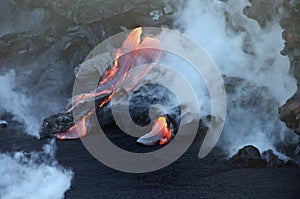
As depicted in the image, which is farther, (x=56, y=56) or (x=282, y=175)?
(x=56, y=56)

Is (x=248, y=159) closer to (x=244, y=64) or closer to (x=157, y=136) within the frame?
(x=157, y=136)

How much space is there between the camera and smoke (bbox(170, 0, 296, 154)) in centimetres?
905

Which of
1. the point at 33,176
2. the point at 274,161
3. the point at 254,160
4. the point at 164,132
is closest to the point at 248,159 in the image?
the point at 254,160

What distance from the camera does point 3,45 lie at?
1148 centimetres

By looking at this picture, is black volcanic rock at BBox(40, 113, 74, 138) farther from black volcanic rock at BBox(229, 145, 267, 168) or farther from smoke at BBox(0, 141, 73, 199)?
black volcanic rock at BBox(229, 145, 267, 168)

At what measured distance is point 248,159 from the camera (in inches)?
322

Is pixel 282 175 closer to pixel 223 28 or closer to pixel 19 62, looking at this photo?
pixel 223 28

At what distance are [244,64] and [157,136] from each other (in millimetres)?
2735

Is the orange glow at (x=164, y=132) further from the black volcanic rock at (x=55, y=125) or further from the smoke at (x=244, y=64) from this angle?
the black volcanic rock at (x=55, y=125)

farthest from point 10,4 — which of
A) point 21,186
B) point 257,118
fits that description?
point 257,118

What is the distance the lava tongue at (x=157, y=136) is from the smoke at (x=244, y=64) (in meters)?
1.06

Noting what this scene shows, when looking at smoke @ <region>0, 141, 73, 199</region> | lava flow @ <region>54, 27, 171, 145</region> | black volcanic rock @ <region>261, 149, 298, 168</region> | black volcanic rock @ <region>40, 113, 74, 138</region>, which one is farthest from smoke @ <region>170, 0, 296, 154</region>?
smoke @ <region>0, 141, 73, 199</region>

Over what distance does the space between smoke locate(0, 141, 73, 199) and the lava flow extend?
0.89 metres

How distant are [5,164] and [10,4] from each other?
5.03m
